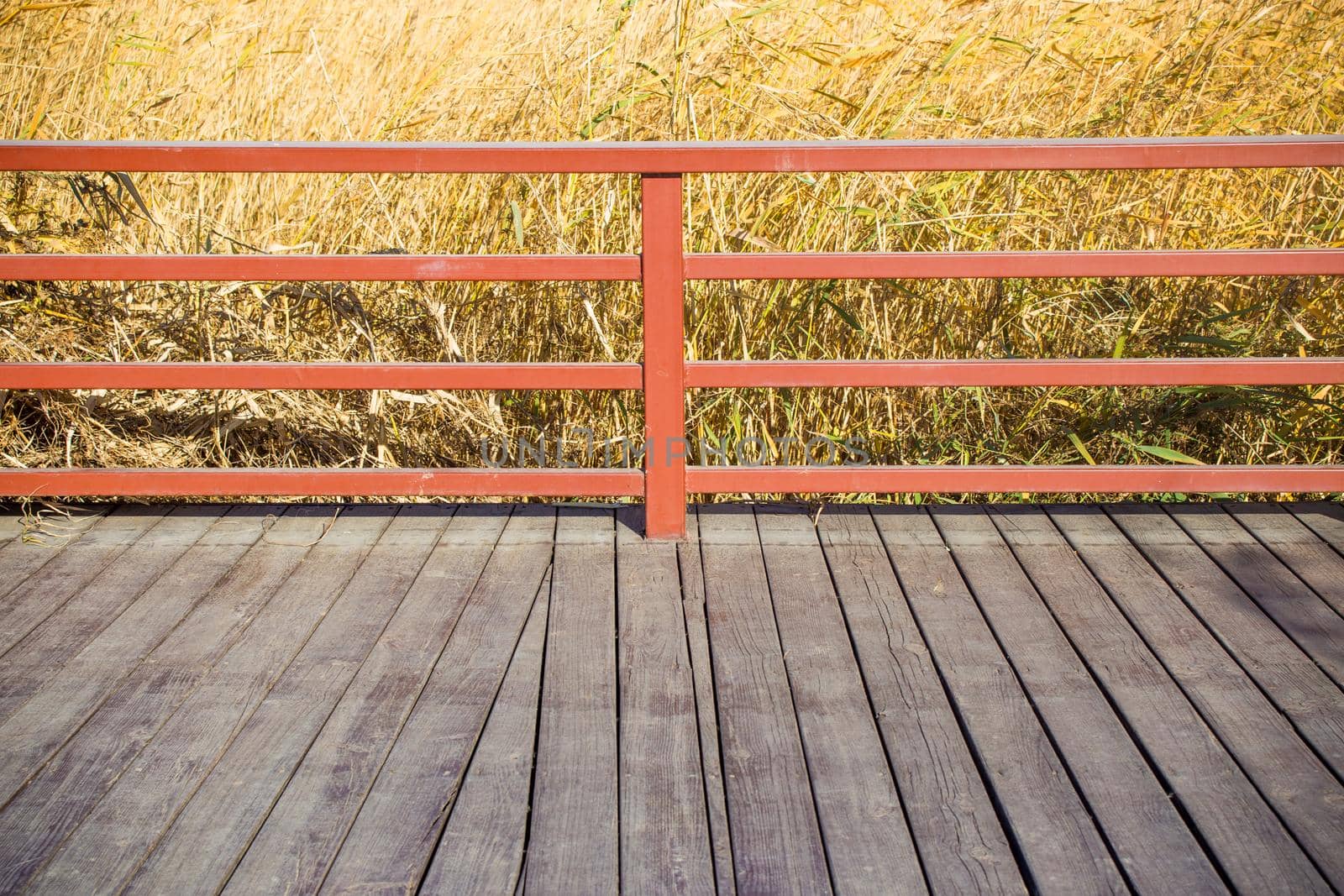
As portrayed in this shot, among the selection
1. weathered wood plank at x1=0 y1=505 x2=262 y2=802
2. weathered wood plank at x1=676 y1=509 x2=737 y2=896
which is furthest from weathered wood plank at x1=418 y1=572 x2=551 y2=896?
weathered wood plank at x1=0 y1=505 x2=262 y2=802

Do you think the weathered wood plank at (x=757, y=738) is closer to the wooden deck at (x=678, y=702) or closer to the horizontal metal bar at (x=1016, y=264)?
the wooden deck at (x=678, y=702)

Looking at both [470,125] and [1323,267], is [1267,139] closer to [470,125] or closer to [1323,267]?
[1323,267]

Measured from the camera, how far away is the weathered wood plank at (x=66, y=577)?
275cm

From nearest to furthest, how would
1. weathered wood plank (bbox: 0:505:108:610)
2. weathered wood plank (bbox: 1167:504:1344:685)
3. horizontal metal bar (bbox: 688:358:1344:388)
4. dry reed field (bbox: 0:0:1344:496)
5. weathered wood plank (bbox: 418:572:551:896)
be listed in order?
weathered wood plank (bbox: 418:572:551:896) → weathered wood plank (bbox: 1167:504:1344:685) → weathered wood plank (bbox: 0:505:108:610) → horizontal metal bar (bbox: 688:358:1344:388) → dry reed field (bbox: 0:0:1344:496)

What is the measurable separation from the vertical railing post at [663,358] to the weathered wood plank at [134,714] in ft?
3.27

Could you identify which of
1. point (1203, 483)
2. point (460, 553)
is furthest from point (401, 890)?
point (1203, 483)

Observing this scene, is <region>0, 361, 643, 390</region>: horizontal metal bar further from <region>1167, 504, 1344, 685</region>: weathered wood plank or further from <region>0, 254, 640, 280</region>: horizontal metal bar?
<region>1167, 504, 1344, 685</region>: weathered wood plank

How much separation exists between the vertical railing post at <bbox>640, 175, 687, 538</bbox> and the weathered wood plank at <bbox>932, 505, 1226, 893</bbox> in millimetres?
794

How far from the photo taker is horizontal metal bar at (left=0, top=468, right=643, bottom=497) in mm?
3338

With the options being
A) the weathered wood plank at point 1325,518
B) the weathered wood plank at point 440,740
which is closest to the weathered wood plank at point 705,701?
the weathered wood plank at point 440,740

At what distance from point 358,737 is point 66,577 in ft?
4.21

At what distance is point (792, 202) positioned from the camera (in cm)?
404

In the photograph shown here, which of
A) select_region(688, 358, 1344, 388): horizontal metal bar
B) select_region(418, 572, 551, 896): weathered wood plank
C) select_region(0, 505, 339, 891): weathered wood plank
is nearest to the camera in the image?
select_region(418, 572, 551, 896): weathered wood plank

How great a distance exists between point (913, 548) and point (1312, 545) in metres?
1.10
